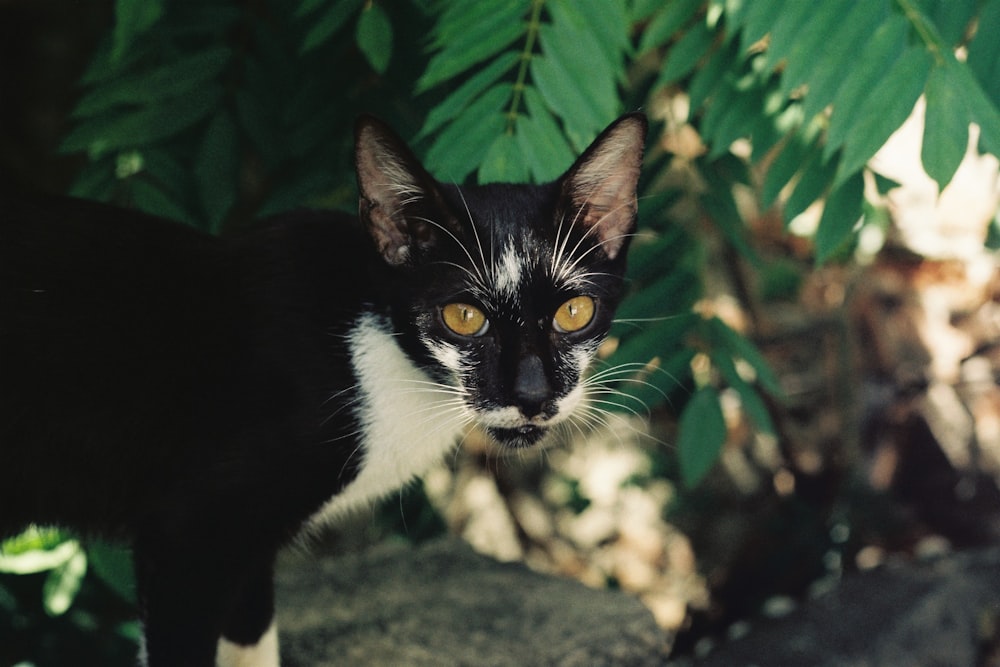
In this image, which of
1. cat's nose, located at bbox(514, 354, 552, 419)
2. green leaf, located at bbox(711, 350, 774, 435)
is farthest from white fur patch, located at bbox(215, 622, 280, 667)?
green leaf, located at bbox(711, 350, 774, 435)

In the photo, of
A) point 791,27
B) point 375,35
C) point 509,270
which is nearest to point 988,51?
point 791,27

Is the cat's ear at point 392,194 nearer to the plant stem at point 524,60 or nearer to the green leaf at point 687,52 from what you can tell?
the plant stem at point 524,60

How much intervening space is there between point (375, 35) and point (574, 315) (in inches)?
28.9

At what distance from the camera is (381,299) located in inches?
71.5

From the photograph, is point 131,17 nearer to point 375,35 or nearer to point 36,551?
point 375,35

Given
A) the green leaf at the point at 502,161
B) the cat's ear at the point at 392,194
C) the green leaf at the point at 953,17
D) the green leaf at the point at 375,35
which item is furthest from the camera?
the green leaf at the point at 375,35

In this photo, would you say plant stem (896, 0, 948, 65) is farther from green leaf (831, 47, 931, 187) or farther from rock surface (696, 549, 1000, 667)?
rock surface (696, 549, 1000, 667)

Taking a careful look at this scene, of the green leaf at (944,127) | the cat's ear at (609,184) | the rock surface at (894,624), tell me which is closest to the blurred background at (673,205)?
the green leaf at (944,127)

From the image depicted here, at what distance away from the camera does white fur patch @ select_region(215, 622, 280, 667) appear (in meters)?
2.00

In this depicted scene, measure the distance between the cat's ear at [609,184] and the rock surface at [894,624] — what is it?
187 cm

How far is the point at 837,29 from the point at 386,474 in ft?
3.89

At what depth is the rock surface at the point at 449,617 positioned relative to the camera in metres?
2.35

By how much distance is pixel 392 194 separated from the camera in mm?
1693

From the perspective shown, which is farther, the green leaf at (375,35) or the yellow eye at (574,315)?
the green leaf at (375,35)
